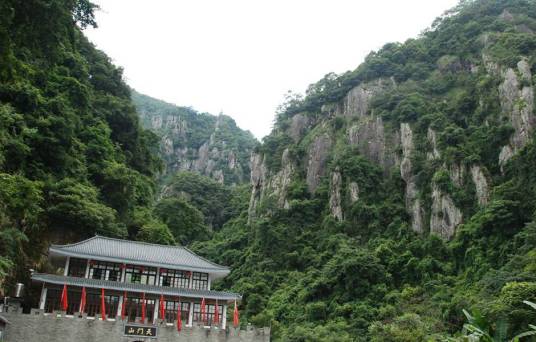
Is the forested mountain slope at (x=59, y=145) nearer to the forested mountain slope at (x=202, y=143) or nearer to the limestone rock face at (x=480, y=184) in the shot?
the limestone rock face at (x=480, y=184)

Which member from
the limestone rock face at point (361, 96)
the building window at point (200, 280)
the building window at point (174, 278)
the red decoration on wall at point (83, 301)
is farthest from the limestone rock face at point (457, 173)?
the red decoration on wall at point (83, 301)

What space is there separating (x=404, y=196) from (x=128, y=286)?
43.0 meters

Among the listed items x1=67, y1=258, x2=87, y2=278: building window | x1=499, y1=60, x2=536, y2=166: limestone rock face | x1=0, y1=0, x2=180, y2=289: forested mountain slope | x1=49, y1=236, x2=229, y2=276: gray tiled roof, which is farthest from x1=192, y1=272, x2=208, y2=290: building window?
x1=499, y1=60, x2=536, y2=166: limestone rock face

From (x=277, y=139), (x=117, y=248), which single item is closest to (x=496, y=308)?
(x=117, y=248)

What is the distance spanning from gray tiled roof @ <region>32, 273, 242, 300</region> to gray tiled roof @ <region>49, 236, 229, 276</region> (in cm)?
145

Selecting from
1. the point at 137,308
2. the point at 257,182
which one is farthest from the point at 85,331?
the point at 257,182

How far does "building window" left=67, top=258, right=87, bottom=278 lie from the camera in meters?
27.5

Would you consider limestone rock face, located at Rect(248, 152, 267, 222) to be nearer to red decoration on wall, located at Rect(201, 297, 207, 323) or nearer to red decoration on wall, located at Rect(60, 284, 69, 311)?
red decoration on wall, located at Rect(201, 297, 207, 323)

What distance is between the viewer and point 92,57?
2025 inches

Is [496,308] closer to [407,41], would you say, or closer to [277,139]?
[277,139]

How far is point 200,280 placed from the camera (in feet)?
98.9

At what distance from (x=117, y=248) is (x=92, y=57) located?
28390 millimetres

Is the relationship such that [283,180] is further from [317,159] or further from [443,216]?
[443,216]

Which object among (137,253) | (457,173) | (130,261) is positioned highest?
(457,173)
